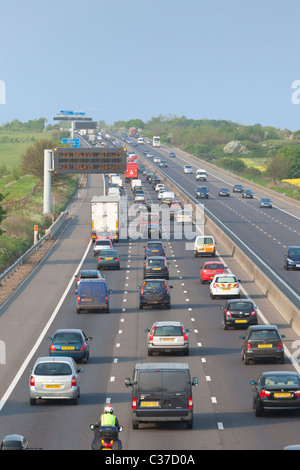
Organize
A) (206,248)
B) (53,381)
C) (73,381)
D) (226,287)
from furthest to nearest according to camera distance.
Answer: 1. (206,248)
2. (226,287)
3. (73,381)
4. (53,381)

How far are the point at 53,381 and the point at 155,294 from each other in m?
19.5

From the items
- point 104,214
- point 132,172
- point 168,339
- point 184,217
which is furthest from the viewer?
point 132,172

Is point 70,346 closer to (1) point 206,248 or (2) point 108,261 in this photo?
(2) point 108,261

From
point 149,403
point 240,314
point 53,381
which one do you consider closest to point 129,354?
point 240,314

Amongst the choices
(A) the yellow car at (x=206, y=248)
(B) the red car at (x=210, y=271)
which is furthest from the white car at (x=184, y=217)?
(B) the red car at (x=210, y=271)

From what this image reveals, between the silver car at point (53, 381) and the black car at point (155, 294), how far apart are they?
62.9 ft

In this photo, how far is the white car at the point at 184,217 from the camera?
92.2m

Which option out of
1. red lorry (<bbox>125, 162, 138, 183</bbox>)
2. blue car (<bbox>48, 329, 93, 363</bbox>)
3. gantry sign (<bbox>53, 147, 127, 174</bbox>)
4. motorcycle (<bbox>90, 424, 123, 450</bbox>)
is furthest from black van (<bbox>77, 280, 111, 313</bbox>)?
red lorry (<bbox>125, 162, 138, 183</bbox>)

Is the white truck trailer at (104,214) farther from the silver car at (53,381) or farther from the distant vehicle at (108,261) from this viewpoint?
the silver car at (53,381)

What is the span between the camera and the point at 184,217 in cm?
9275
